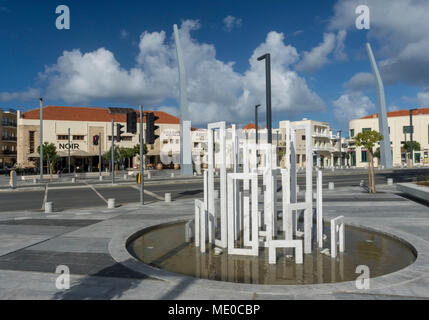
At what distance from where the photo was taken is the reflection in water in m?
5.47

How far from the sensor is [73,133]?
56156mm

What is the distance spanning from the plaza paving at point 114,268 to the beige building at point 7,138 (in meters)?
59.8

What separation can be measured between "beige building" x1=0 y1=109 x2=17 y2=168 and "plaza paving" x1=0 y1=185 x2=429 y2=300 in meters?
59.8

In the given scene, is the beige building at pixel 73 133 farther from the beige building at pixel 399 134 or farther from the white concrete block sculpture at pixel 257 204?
the white concrete block sculpture at pixel 257 204

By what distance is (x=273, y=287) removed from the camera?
15.6 feet

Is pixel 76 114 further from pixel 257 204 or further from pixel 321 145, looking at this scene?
pixel 257 204

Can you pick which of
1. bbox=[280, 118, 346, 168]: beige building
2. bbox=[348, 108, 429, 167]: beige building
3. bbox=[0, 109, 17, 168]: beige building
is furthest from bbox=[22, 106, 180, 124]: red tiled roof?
bbox=[348, 108, 429, 167]: beige building

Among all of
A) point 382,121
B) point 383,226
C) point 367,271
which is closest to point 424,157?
point 382,121

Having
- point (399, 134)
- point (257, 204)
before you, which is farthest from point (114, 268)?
point (399, 134)

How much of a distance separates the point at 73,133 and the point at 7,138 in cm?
1652

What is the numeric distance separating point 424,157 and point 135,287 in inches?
2840

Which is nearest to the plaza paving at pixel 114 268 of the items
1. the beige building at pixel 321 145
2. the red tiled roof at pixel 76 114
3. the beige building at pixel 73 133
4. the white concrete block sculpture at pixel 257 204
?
the white concrete block sculpture at pixel 257 204

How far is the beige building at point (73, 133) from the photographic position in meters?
53.3
